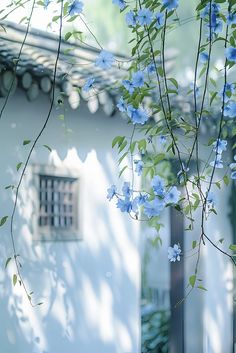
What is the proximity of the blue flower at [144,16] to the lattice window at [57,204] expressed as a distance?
2.01m

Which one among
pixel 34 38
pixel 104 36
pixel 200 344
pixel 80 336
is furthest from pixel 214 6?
pixel 200 344

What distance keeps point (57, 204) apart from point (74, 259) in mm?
321

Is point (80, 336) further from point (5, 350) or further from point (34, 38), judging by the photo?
point (34, 38)

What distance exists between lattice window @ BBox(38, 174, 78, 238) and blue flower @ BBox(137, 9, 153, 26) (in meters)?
→ 2.01

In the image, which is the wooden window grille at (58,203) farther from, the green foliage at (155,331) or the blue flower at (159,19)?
the blue flower at (159,19)

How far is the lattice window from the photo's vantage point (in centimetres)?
341

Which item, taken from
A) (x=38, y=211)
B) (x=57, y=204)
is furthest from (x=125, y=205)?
(x=57, y=204)

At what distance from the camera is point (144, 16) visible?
1440mm

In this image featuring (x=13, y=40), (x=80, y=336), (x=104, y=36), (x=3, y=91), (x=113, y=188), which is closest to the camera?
(x=113, y=188)

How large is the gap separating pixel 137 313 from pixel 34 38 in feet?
5.92

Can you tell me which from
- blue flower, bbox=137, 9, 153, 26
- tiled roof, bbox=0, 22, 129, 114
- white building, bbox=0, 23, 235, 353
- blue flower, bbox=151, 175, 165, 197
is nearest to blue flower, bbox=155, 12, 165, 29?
blue flower, bbox=137, 9, 153, 26

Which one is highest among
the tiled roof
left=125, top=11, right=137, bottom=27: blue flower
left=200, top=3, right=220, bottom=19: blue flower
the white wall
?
the tiled roof

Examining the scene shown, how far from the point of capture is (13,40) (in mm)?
2990

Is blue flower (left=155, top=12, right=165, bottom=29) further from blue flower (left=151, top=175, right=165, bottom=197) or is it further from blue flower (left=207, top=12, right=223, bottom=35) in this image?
blue flower (left=151, top=175, right=165, bottom=197)
